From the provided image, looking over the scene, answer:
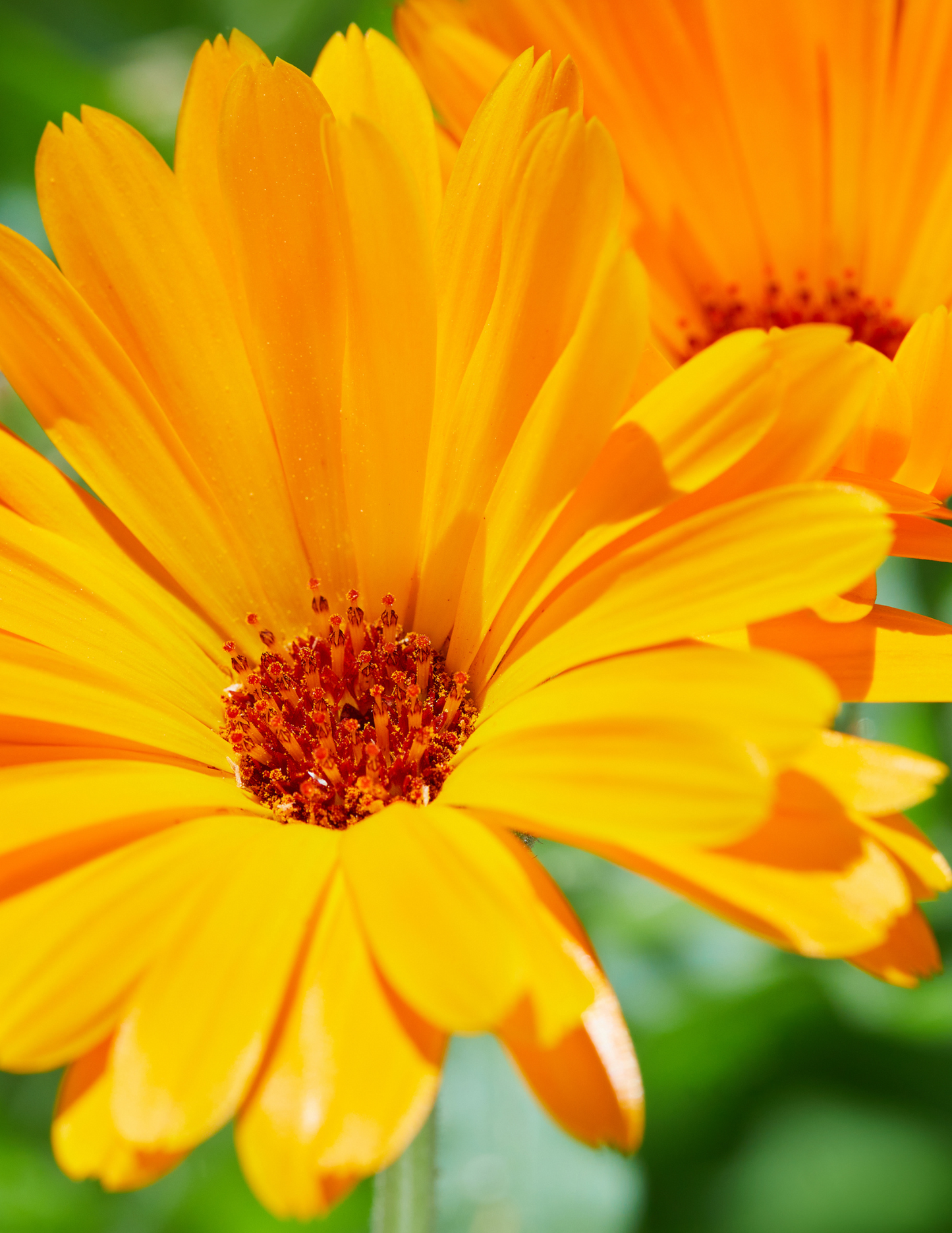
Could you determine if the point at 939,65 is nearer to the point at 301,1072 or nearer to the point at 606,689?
the point at 606,689

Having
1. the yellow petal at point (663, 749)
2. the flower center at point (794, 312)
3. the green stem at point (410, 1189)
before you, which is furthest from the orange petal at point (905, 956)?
the flower center at point (794, 312)

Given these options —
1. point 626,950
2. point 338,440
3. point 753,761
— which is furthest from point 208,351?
point 626,950

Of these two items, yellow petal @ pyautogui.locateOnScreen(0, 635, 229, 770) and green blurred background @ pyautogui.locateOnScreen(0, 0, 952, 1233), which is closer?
yellow petal @ pyautogui.locateOnScreen(0, 635, 229, 770)

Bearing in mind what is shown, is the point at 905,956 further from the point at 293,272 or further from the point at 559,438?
the point at 293,272

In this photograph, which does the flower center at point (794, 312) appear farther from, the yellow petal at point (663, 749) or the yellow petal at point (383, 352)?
the yellow petal at point (663, 749)

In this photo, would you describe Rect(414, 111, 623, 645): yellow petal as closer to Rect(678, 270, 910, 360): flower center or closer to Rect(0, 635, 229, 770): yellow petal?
Rect(0, 635, 229, 770): yellow petal

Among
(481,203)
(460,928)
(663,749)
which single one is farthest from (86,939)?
(481,203)

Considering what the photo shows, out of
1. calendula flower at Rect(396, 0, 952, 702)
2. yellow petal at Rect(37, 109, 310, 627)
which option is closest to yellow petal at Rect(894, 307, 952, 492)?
calendula flower at Rect(396, 0, 952, 702)

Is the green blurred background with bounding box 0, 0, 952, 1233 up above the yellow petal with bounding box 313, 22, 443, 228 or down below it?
below
